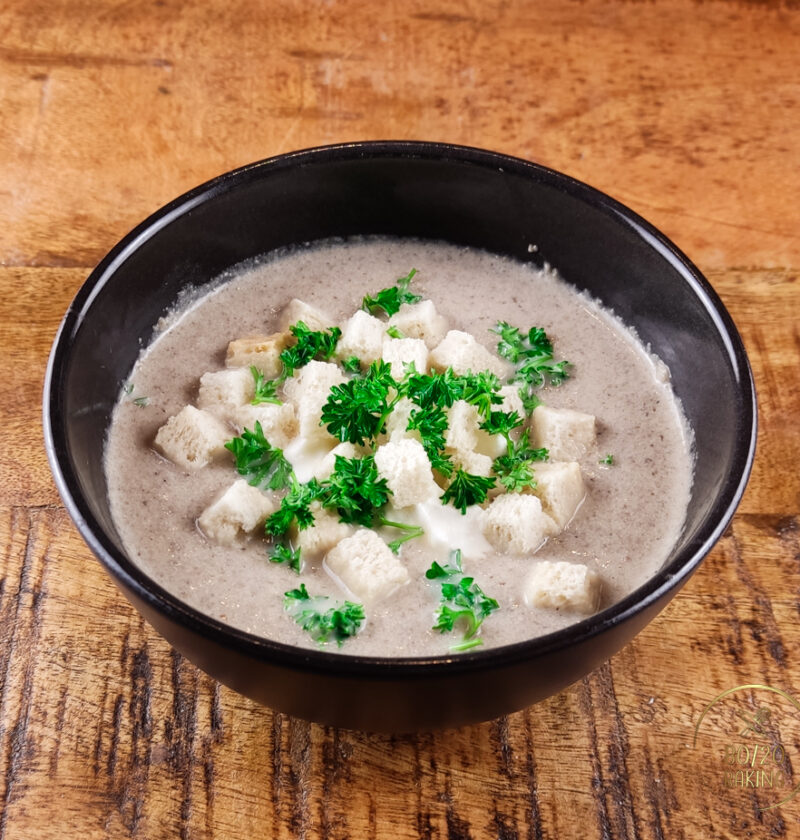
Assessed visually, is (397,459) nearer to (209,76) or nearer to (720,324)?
(720,324)

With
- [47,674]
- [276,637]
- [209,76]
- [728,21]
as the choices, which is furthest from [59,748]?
[728,21]

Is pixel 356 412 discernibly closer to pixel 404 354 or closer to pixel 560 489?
pixel 404 354

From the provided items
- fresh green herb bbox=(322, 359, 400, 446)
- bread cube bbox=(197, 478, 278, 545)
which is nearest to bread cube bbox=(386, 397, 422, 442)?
fresh green herb bbox=(322, 359, 400, 446)

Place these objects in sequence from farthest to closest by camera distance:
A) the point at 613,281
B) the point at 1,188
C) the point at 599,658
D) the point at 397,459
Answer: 1. the point at 1,188
2. the point at 613,281
3. the point at 397,459
4. the point at 599,658

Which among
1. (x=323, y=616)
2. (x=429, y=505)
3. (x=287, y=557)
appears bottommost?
(x=323, y=616)

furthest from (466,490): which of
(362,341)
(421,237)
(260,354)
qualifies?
(421,237)

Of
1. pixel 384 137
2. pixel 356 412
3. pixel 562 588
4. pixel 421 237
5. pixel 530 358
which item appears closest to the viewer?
pixel 562 588

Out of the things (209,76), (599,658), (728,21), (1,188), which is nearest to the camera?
(599,658)
